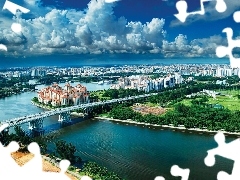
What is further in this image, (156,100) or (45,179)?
(156,100)

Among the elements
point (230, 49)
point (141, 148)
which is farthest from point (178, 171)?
point (141, 148)

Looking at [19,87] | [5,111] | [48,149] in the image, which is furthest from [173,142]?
[19,87]

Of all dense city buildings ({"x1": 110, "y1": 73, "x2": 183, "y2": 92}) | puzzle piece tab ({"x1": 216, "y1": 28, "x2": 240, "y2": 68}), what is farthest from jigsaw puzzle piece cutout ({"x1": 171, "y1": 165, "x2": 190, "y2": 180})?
dense city buildings ({"x1": 110, "y1": 73, "x2": 183, "y2": 92})

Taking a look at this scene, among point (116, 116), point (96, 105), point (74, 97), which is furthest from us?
point (74, 97)

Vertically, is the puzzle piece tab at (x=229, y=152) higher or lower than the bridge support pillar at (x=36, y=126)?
higher

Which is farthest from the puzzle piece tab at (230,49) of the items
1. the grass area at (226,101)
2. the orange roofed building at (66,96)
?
the orange roofed building at (66,96)

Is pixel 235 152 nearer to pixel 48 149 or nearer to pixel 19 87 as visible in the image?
pixel 48 149

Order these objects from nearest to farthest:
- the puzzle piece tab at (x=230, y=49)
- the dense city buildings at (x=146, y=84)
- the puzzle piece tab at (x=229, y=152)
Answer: the puzzle piece tab at (x=229, y=152) → the puzzle piece tab at (x=230, y=49) → the dense city buildings at (x=146, y=84)

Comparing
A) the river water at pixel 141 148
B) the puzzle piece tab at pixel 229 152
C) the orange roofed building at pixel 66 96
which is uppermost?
the puzzle piece tab at pixel 229 152

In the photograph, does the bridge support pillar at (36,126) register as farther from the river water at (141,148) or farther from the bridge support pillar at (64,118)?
the bridge support pillar at (64,118)
